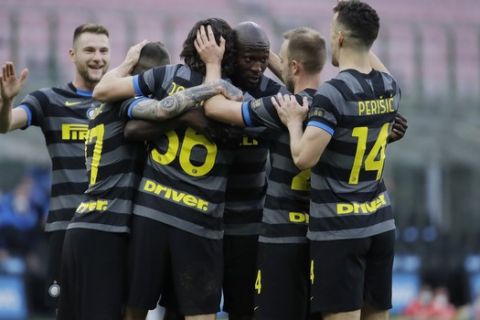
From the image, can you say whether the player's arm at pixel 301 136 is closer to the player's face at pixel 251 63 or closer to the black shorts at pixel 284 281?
the player's face at pixel 251 63

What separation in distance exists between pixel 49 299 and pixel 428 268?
1028cm

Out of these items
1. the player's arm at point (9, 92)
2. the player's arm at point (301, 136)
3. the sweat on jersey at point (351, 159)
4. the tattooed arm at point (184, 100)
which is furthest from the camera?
the player's arm at point (9, 92)

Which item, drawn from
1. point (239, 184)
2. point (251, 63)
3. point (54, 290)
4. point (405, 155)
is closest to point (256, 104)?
point (251, 63)

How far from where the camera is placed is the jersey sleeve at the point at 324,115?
695 centimetres

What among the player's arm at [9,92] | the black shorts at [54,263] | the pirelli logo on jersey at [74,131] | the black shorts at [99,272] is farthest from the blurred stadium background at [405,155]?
the black shorts at [99,272]

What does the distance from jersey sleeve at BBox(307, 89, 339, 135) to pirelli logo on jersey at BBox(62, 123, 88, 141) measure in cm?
256

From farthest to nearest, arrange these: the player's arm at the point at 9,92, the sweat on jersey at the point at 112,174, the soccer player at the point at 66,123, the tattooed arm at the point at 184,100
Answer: the soccer player at the point at 66,123
the player's arm at the point at 9,92
the sweat on jersey at the point at 112,174
the tattooed arm at the point at 184,100

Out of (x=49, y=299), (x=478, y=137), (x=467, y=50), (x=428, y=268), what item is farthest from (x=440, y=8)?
(x=49, y=299)

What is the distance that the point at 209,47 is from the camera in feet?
24.2

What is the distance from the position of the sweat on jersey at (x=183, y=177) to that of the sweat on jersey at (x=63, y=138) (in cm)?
145

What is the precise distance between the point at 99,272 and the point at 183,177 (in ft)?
3.00

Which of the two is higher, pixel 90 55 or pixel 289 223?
pixel 90 55

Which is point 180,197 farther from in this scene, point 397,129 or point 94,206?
point 397,129

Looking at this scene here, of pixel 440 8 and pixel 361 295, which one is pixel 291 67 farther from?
pixel 440 8
